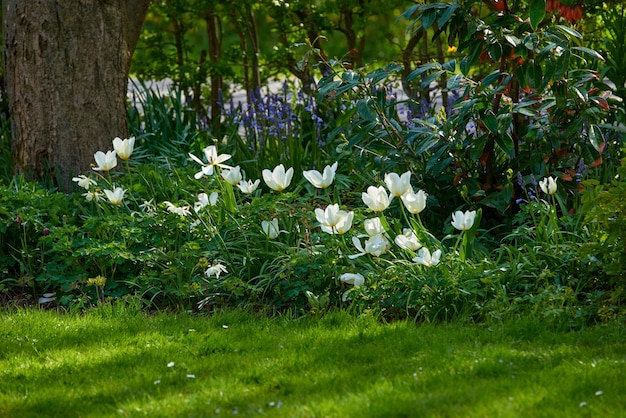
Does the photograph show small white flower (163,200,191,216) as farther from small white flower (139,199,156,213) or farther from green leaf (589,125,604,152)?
green leaf (589,125,604,152)

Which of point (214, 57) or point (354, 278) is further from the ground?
point (214, 57)

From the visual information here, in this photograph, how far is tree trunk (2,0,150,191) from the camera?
6.41 meters

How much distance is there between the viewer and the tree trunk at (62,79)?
6.41 m

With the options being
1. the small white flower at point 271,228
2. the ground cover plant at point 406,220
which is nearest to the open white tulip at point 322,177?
the ground cover plant at point 406,220

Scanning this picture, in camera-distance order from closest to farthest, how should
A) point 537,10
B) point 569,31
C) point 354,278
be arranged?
point 354,278
point 537,10
point 569,31

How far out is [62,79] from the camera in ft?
21.2

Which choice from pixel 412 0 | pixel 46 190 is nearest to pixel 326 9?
pixel 412 0

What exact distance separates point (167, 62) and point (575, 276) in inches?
229

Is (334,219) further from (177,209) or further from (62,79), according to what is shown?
(62,79)

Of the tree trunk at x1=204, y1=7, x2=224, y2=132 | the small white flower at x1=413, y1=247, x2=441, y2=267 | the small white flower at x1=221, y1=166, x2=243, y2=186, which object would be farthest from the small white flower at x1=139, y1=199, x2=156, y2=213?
the tree trunk at x1=204, y1=7, x2=224, y2=132

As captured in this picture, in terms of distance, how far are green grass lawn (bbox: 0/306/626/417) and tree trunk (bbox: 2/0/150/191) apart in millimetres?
2106

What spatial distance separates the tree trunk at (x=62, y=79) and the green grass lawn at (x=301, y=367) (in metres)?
2.11

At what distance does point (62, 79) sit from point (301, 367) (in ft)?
11.7

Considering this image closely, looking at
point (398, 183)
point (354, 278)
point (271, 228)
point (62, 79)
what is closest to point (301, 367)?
point (354, 278)
